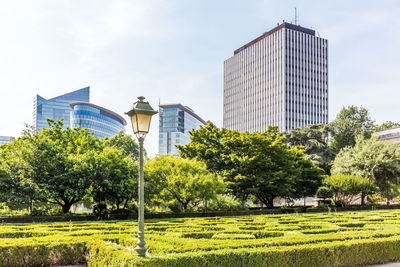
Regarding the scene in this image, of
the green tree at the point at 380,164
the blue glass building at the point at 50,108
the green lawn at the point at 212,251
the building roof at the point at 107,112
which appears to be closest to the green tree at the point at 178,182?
the green lawn at the point at 212,251

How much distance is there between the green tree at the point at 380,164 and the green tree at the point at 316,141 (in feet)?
56.8

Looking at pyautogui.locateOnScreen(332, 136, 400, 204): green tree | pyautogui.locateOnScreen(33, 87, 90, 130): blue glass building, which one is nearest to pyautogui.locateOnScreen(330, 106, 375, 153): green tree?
pyautogui.locateOnScreen(332, 136, 400, 204): green tree

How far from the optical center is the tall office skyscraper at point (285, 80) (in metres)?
107

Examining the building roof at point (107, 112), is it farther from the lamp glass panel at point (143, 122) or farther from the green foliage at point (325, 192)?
the lamp glass panel at point (143, 122)

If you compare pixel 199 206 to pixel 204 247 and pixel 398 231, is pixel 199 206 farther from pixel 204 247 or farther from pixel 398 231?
pixel 204 247

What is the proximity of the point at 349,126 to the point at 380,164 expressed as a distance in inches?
1084

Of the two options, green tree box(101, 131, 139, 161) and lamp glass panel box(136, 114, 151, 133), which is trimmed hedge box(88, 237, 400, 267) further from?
green tree box(101, 131, 139, 161)

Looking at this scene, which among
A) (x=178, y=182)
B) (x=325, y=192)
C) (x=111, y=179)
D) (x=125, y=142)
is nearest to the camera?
(x=111, y=179)

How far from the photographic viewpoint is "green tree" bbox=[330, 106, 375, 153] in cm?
6500

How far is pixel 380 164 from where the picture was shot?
39906 mm

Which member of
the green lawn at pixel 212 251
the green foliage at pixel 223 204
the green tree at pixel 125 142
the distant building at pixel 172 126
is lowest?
the green foliage at pixel 223 204

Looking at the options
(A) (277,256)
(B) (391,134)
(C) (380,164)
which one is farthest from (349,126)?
(A) (277,256)

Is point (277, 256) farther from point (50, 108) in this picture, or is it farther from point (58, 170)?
point (50, 108)

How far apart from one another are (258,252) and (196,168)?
1948cm
